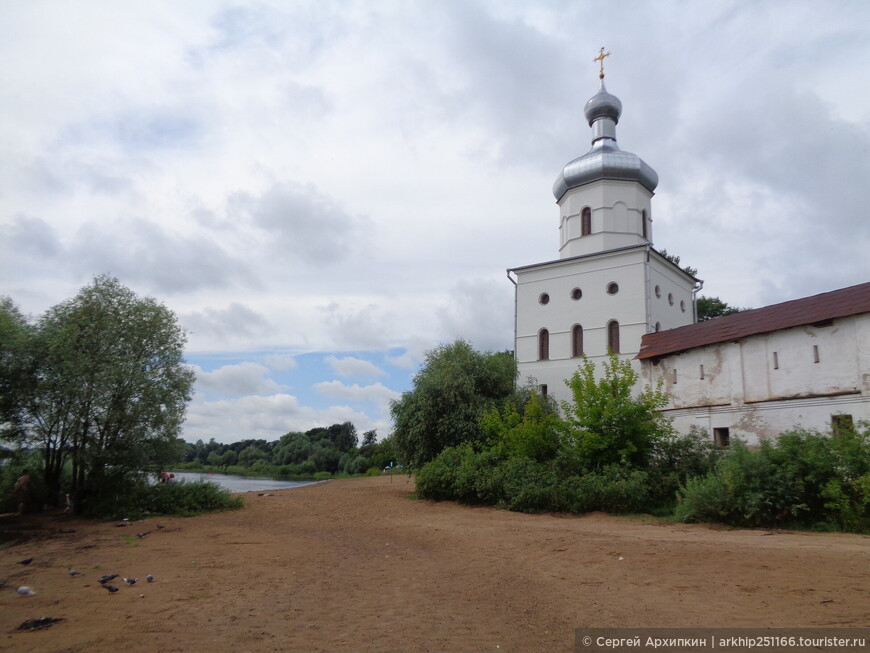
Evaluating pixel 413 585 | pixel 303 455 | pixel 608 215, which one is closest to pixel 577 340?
pixel 608 215

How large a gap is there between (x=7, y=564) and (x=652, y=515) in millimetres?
13238

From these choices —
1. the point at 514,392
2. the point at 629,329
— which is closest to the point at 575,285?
the point at 629,329

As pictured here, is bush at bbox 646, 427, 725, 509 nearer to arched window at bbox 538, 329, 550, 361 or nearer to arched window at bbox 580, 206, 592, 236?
arched window at bbox 538, 329, 550, 361

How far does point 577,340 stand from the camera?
28156 millimetres

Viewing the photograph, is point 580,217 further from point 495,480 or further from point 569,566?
point 569,566

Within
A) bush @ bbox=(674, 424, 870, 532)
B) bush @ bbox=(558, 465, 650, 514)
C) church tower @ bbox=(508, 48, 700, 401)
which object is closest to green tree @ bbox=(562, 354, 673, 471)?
bush @ bbox=(558, 465, 650, 514)

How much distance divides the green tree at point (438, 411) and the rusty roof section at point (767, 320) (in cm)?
634

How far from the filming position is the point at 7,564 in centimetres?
925

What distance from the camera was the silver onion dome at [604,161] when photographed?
28828 mm

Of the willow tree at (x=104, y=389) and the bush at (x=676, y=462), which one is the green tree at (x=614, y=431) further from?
the willow tree at (x=104, y=389)

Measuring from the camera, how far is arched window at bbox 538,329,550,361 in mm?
28922

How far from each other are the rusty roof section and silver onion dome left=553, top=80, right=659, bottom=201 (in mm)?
10447

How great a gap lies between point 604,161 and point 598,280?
19.6 feet

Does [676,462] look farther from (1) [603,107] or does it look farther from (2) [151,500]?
(1) [603,107]
